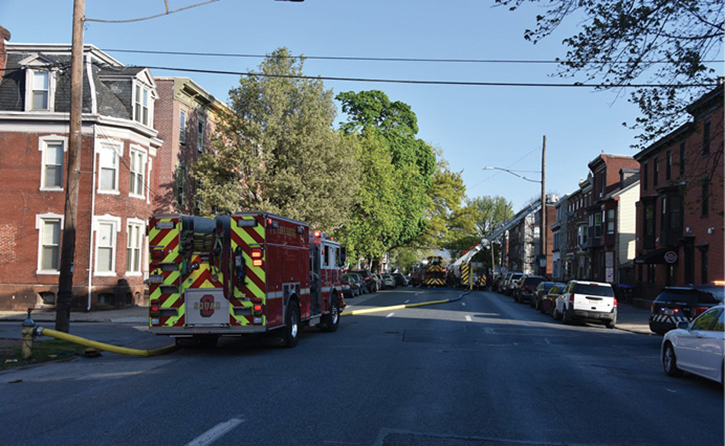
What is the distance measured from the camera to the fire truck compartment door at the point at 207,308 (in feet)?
43.6

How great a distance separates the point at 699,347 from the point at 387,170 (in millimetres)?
33834

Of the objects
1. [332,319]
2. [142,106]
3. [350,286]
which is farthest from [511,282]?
[332,319]

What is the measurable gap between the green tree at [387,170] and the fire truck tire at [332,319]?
75.4 ft

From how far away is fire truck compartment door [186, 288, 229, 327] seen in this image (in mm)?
13297

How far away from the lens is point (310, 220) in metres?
31.0

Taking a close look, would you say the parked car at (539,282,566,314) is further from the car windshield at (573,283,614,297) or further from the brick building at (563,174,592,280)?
the brick building at (563,174,592,280)

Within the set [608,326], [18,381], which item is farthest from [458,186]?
[18,381]

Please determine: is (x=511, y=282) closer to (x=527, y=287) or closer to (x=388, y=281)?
(x=527, y=287)

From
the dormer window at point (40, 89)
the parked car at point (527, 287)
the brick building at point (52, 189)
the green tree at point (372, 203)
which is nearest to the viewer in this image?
the brick building at point (52, 189)

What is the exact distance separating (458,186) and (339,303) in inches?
1692

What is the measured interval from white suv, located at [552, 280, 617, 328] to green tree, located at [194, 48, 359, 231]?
1188 centimetres

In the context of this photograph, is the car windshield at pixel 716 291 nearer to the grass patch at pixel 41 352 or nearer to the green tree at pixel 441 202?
the grass patch at pixel 41 352

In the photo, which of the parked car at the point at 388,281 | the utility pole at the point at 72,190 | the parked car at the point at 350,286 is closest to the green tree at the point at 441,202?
the parked car at the point at 388,281

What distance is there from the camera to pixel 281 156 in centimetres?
3084
